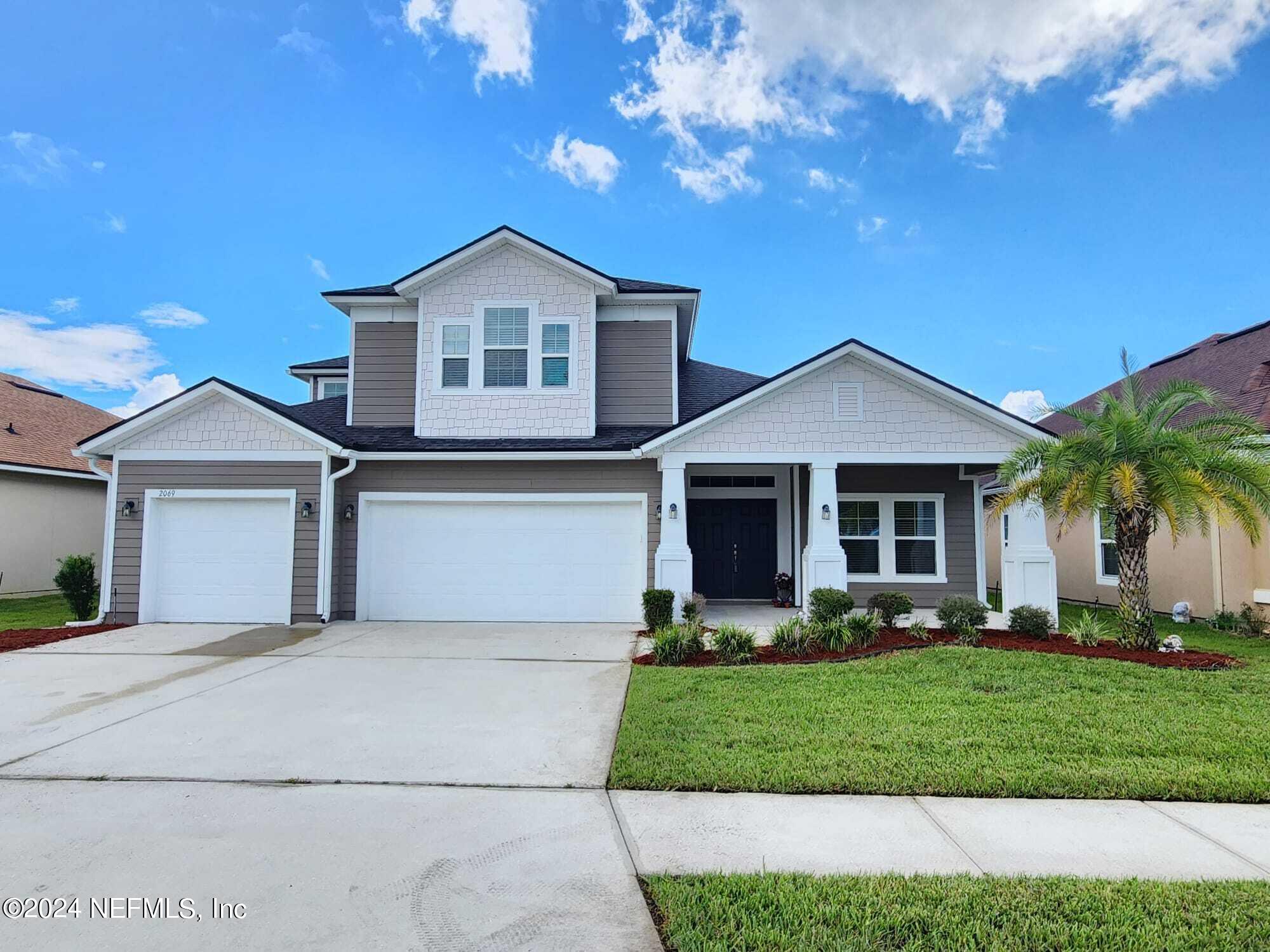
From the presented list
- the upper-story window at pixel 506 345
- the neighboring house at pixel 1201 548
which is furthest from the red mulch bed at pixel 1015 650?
the upper-story window at pixel 506 345

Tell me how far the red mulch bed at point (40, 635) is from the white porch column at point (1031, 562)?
14.1 meters

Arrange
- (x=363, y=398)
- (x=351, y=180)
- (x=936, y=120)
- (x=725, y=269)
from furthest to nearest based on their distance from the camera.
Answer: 1. (x=725, y=269)
2. (x=936, y=120)
3. (x=351, y=180)
4. (x=363, y=398)

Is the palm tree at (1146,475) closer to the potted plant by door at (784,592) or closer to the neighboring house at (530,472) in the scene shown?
the neighboring house at (530,472)

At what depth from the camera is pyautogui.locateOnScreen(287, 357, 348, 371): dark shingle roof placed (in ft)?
53.0

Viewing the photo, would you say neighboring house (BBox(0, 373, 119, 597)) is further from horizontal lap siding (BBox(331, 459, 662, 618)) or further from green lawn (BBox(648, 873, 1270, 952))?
green lawn (BBox(648, 873, 1270, 952))

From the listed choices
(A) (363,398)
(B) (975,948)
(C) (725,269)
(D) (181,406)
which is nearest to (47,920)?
(B) (975,948)

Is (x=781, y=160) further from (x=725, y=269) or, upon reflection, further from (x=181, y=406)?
(x=181, y=406)

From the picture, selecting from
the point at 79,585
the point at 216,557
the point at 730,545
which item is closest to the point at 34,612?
the point at 79,585

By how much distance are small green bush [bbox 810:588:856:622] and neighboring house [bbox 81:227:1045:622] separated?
1106 millimetres

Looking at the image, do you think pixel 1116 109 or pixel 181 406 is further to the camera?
pixel 1116 109

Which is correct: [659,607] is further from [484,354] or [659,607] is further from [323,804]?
[323,804]

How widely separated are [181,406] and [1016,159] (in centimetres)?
1751

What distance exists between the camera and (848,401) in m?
10.8

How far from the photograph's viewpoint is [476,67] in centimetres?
1342
